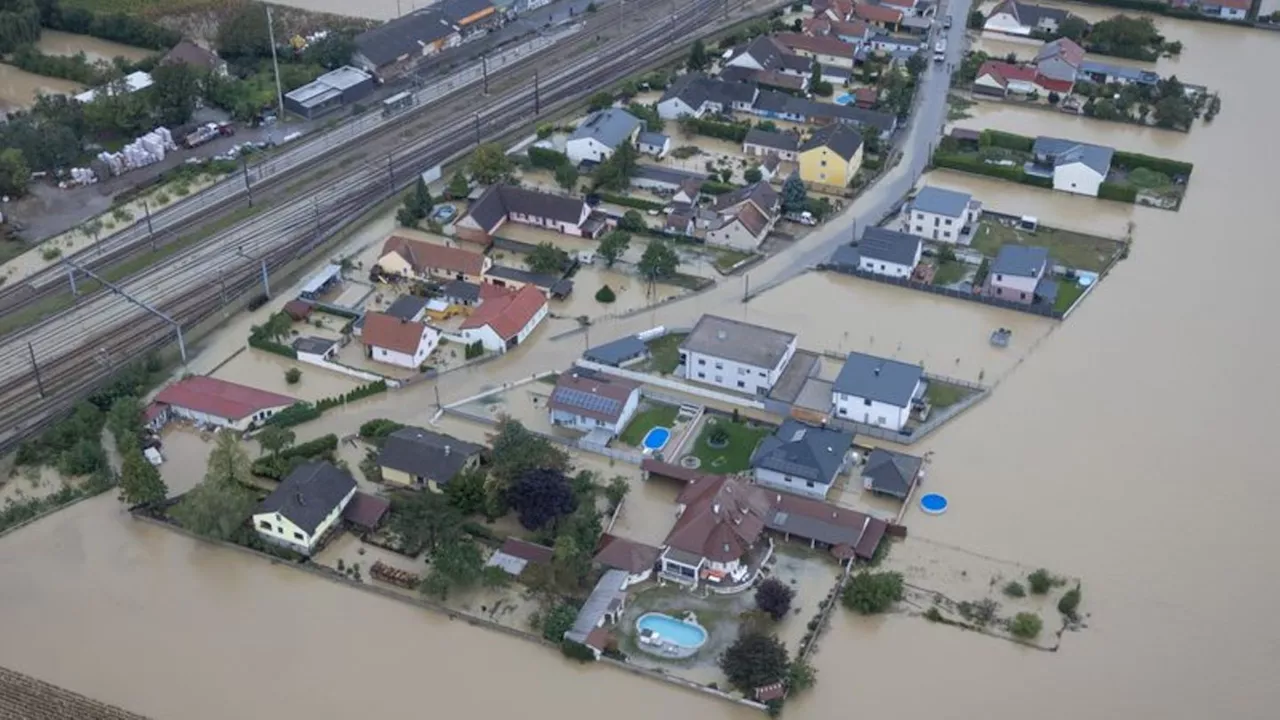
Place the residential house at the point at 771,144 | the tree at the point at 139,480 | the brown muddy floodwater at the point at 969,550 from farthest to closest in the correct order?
the residential house at the point at 771,144, the tree at the point at 139,480, the brown muddy floodwater at the point at 969,550

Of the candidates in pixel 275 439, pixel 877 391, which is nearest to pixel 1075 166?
pixel 877 391

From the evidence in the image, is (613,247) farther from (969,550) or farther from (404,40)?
A: (404,40)

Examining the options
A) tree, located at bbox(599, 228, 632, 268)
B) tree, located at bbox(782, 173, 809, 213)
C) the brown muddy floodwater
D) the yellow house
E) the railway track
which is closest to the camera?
the brown muddy floodwater

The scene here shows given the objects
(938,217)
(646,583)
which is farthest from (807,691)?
(938,217)

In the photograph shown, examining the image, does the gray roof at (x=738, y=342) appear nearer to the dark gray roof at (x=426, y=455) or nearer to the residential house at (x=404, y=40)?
the dark gray roof at (x=426, y=455)

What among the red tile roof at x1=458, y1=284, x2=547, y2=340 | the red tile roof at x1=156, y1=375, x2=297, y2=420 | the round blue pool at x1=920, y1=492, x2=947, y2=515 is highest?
the red tile roof at x1=458, y1=284, x2=547, y2=340

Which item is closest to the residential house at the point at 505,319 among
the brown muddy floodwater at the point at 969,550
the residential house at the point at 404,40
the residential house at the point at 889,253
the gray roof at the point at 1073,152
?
the brown muddy floodwater at the point at 969,550

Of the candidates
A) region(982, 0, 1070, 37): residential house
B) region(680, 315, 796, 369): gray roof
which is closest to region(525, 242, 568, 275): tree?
region(680, 315, 796, 369): gray roof

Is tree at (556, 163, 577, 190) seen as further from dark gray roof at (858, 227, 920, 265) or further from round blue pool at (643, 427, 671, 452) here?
round blue pool at (643, 427, 671, 452)
